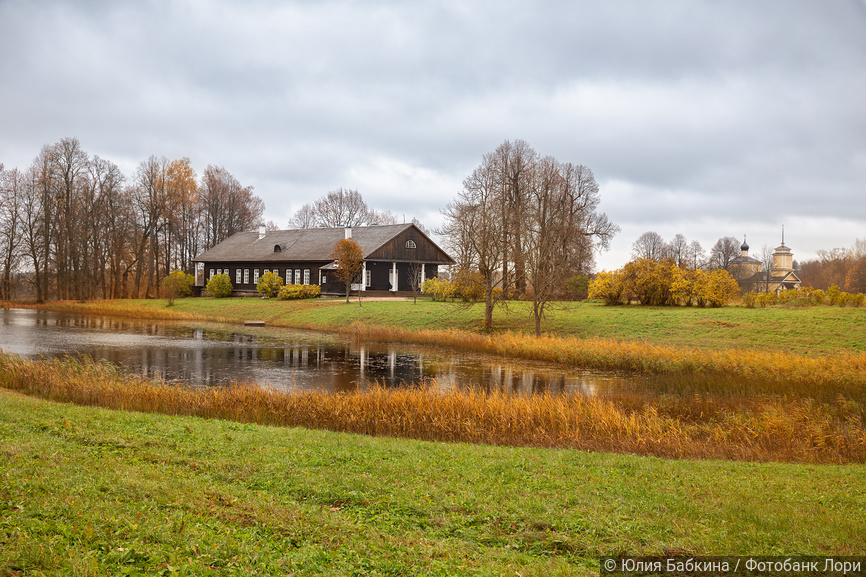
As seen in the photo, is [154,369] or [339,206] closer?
[154,369]

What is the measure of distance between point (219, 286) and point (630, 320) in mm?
33217

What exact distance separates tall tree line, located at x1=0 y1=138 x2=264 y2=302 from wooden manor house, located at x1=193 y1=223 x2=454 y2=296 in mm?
5970

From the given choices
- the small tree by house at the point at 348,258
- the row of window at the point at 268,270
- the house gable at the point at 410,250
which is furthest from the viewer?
the row of window at the point at 268,270

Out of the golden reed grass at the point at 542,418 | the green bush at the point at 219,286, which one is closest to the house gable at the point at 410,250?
the green bush at the point at 219,286

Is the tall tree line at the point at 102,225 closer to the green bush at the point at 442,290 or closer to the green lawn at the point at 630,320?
the green lawn at the point at 630,320

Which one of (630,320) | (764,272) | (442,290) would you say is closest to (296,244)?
(442,290)

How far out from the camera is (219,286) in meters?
47.0

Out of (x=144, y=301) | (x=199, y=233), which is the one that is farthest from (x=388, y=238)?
(x=199, y=233)

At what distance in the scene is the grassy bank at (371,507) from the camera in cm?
413

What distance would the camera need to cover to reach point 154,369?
17.9 meters

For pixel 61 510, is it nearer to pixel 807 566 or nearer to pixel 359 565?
pixel 359 565

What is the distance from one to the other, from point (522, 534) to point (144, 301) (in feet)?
158

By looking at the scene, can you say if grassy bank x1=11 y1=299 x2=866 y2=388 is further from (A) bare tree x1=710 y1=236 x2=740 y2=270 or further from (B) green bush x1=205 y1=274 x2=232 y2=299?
(A) bare tree x1=710 y1=236 x2=740 y2=270

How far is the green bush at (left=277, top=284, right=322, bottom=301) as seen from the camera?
137 ft
